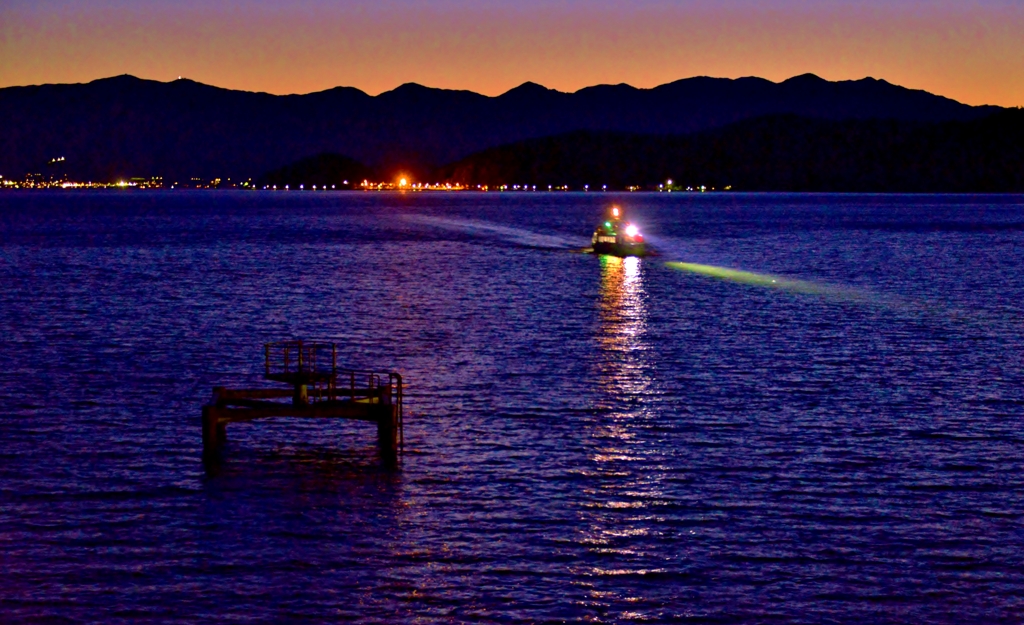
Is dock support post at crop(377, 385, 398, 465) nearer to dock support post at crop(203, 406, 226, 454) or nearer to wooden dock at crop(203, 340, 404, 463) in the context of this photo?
wooden dock at crop(203, 340, 404, 463)

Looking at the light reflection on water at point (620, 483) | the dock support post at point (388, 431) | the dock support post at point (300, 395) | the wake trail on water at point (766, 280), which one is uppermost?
the dock support post at point (300, 395)

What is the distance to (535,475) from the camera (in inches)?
1464

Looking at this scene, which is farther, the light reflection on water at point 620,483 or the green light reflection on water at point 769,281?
the green light reflection on water at point 769,281

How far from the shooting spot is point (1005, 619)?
1027 inches

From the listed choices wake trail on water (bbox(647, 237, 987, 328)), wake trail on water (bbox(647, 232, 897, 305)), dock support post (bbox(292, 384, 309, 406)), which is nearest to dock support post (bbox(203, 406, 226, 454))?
dock support post (bbox(292, 384, 309, 406))

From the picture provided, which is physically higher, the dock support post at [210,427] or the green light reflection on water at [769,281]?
the dock support post at [210,427]

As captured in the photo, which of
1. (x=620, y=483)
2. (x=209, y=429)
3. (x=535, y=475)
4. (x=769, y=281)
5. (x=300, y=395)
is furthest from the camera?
(x=769, y=281)

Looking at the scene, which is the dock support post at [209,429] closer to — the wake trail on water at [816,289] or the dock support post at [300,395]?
the dock support post at [300,395]

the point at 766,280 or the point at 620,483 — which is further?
the point at 766,280

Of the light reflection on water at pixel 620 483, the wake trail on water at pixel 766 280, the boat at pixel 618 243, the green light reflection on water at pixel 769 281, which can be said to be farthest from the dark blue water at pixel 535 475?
the boat at pixel 618 243

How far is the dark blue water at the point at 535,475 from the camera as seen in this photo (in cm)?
2742

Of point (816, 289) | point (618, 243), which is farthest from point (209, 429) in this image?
point (618, 243)

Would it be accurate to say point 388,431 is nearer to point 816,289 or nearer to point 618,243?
point 816,289

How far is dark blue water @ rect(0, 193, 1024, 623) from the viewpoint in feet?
90.0
